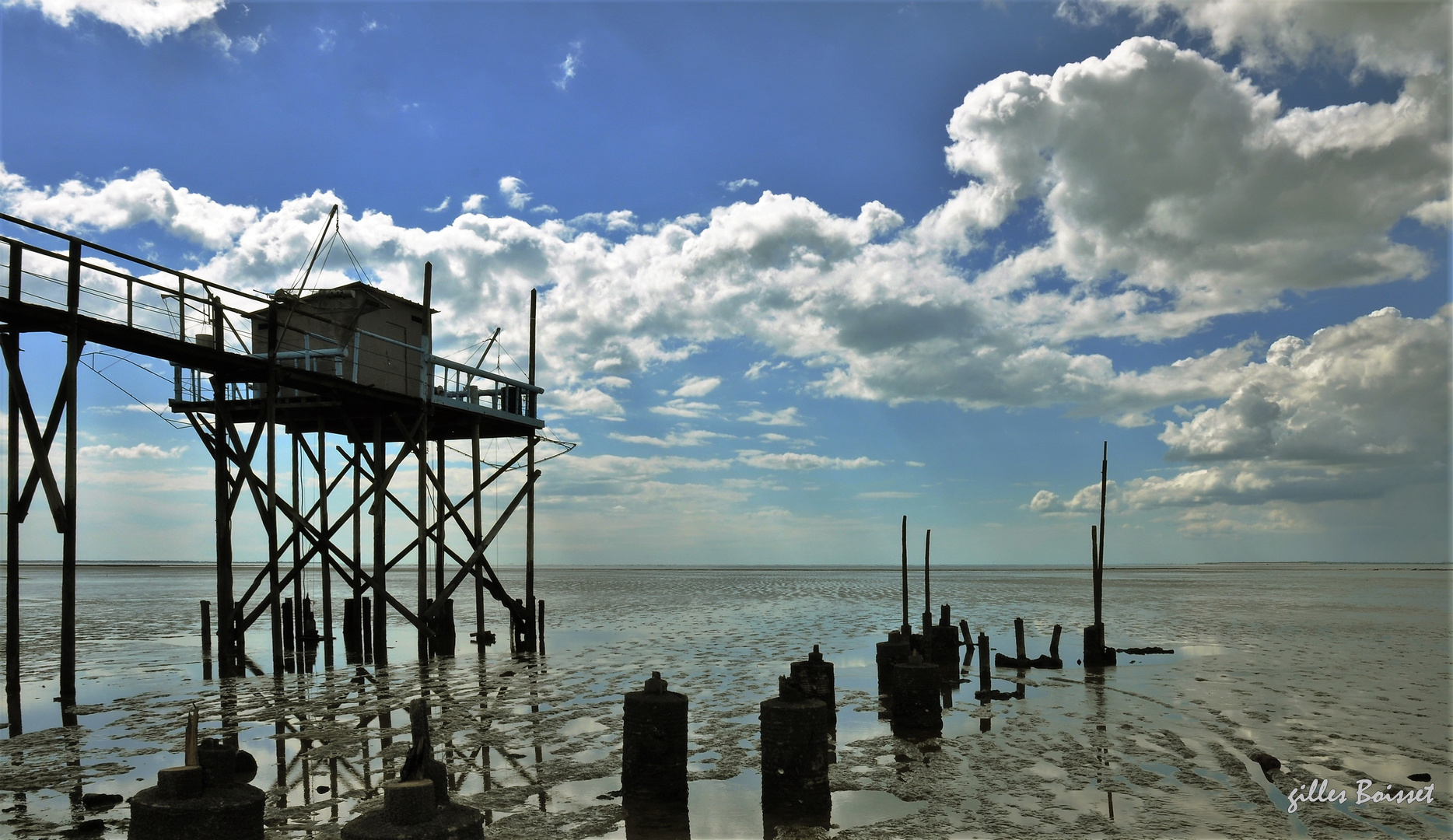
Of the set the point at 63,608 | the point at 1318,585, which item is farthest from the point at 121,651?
the point at 1318,585

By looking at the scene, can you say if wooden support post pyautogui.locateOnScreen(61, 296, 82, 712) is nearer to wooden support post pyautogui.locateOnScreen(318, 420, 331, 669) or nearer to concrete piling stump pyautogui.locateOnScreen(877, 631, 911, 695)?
wooden support post pyautogui.locateOnScreen(318, 420, 331, 669)

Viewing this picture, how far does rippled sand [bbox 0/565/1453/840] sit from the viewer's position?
31.6 feet

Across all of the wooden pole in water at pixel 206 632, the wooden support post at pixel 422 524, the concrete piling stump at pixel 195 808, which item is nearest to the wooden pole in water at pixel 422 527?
the wooden support post at pixel 422 524

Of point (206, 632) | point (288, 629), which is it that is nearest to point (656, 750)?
point (288, 629)

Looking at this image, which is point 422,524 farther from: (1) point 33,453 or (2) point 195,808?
(2) point 195,808

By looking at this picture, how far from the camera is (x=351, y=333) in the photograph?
21922 millimetres

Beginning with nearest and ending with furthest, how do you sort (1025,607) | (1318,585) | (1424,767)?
1. (1424,767)
2. (1025,607)
3. (1318,585)

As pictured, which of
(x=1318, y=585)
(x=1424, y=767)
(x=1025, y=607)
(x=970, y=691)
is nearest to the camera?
(x=1424, y=767)

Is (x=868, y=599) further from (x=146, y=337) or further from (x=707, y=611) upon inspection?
(x=146, y=337)

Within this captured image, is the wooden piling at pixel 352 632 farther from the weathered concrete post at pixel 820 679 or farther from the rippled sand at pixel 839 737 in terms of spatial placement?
the weathered concrete post at pixel 820 679

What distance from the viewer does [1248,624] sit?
116 feet

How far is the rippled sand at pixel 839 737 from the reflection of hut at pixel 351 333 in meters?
7.55

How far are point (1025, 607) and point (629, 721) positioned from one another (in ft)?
134

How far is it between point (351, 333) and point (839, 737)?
1590cm
